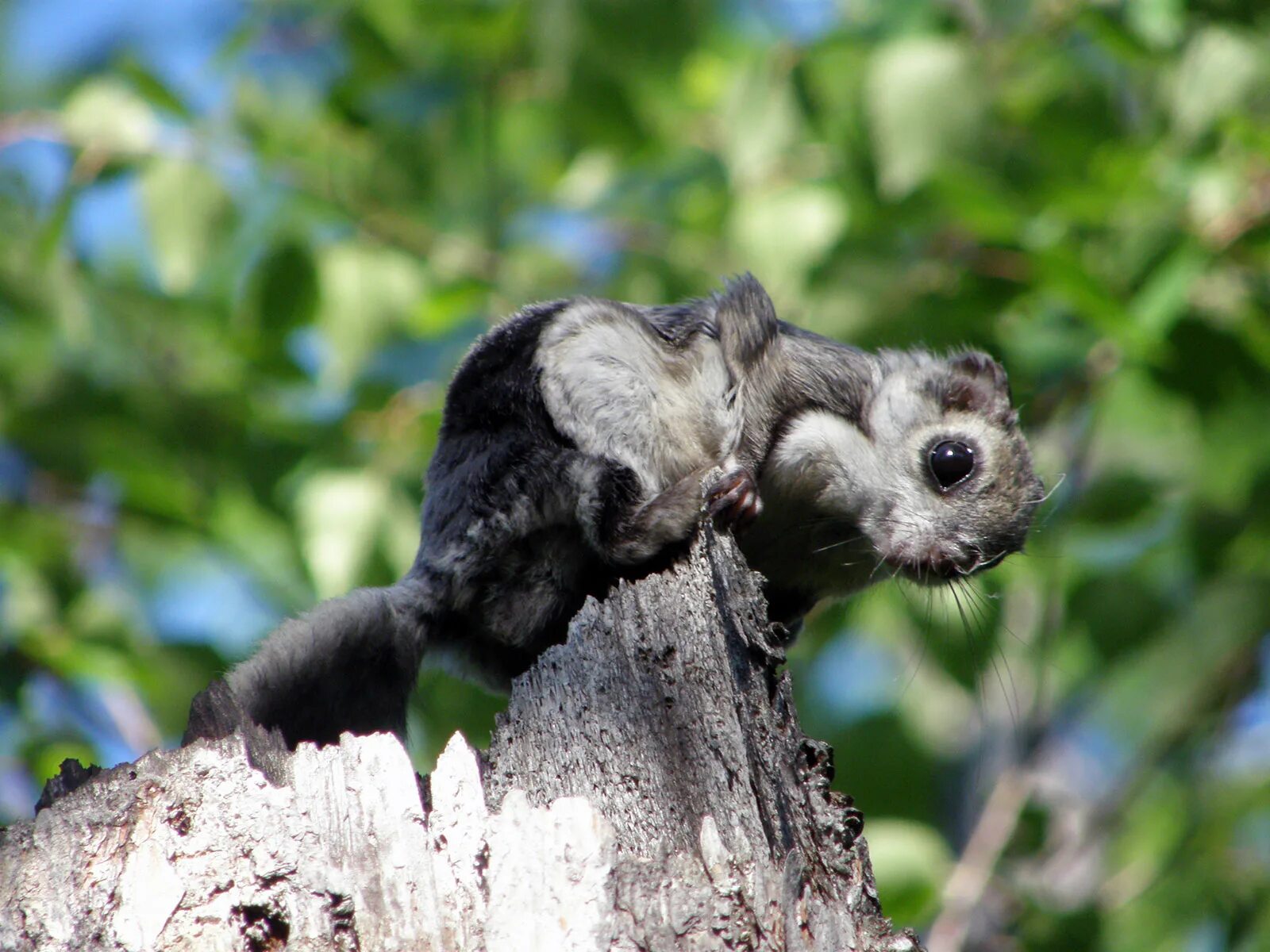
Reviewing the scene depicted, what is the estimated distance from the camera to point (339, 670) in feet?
10.0

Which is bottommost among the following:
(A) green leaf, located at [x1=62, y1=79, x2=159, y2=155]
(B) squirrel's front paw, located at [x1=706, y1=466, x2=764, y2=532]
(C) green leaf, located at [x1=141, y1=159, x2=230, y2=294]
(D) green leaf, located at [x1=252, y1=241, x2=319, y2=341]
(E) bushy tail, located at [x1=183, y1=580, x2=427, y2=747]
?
(E) bushy tail, located at [x1=183, y1=580, x2=427, y2=747]

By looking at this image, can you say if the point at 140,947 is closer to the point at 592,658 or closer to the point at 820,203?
the point at 592,658

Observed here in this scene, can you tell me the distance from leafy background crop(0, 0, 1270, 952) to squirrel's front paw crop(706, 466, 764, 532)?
1264 millimetres

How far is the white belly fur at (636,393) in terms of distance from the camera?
354cm

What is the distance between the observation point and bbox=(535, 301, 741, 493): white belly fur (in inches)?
140

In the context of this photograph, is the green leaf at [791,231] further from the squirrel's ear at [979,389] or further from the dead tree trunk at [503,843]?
the dead tree trunk at [503,843]

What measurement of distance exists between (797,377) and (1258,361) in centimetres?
208

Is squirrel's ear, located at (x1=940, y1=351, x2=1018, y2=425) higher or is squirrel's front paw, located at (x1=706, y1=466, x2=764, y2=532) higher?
squirrel's ear, located at (x1=940, y1=351, x2=1018, y2=425)

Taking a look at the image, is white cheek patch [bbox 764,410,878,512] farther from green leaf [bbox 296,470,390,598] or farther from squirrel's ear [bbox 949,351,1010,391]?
green leaf [bbox 296,470,390,598]

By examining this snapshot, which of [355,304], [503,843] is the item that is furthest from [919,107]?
[503,843]

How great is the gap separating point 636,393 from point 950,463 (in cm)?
106

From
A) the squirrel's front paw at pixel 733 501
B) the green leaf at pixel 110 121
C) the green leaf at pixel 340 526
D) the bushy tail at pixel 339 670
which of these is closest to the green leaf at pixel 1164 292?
the squirrel's front paw at pixel 733 501

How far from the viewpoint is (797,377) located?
396 cm

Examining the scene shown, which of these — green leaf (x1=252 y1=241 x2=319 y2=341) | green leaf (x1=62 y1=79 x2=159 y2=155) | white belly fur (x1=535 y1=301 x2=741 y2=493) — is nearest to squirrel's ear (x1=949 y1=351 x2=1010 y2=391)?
white belly fur (x1=535 y1=301 x2=741 y2=493)
